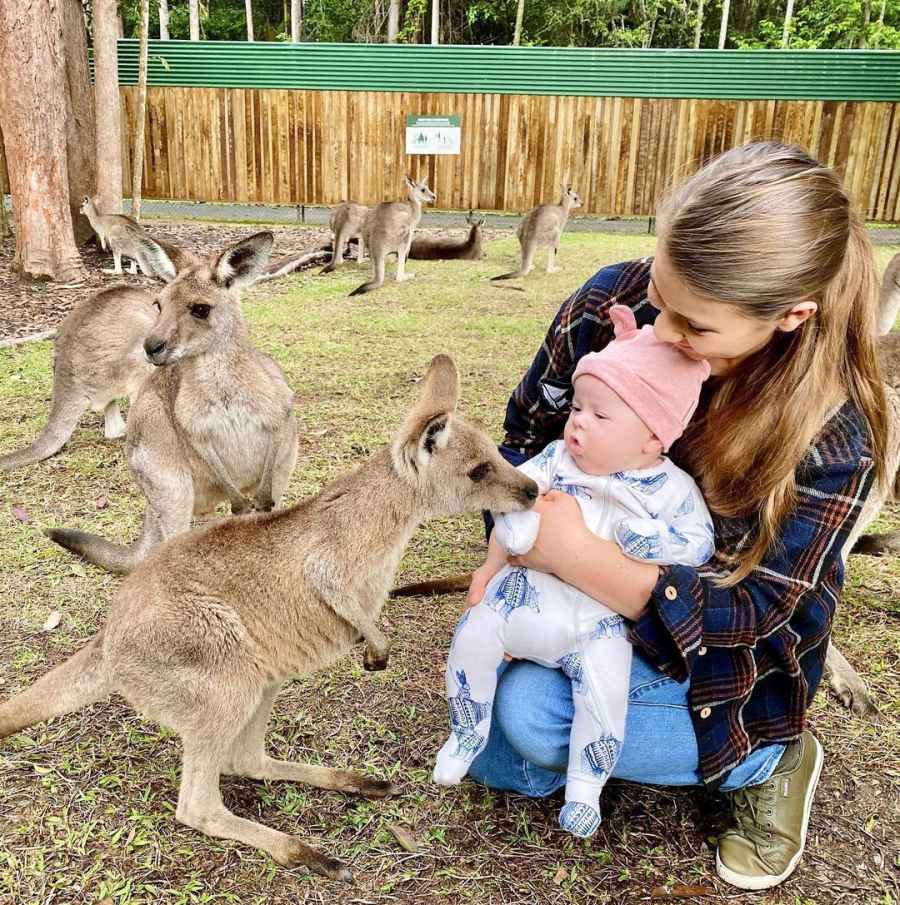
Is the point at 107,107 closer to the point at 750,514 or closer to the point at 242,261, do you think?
the point at 242,261

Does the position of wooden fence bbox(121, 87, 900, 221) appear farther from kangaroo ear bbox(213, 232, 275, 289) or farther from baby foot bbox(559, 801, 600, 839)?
baby foot bbox(559, 801, 600, 839)

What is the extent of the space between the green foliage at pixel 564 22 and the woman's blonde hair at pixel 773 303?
22.6m

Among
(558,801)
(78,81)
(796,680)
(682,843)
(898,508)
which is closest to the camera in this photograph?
(796,680)

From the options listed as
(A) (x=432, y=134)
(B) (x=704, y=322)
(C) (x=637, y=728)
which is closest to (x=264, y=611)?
(C) (x=637, y=728)

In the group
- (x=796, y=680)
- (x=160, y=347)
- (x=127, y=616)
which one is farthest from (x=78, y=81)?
(x=796, y=680)

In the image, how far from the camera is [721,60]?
11820 mm

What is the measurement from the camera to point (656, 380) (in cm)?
147

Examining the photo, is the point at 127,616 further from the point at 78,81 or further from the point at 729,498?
the point at 78,81

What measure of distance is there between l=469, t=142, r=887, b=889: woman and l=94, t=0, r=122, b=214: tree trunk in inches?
292

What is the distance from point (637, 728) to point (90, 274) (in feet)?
22.2

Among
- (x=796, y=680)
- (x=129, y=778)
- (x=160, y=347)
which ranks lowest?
(x=129, y=778)

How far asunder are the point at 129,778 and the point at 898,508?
286cm

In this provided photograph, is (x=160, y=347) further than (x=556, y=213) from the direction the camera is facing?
No

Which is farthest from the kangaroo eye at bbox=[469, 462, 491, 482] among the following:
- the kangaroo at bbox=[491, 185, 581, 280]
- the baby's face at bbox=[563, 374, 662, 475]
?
the kangaroo at bbox=[491, 185, 581, 280]
